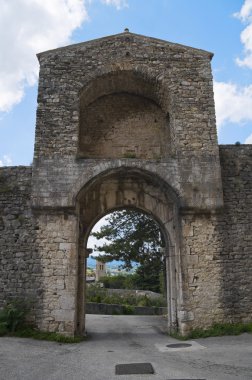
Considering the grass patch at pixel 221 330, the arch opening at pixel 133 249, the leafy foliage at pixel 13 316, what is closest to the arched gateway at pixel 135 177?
the grass patch at pixel 221 330

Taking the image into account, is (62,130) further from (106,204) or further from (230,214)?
(230,214)

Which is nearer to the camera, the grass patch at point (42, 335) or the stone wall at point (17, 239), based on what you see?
the grass patch at point (42, 335)

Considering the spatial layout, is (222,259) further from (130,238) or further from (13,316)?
(130,238)

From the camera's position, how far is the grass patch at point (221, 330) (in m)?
8.41

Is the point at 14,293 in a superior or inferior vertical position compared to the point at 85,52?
inferior

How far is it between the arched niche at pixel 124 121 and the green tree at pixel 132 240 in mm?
7430

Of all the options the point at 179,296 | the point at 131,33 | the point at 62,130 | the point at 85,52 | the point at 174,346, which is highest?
the point at 131,33

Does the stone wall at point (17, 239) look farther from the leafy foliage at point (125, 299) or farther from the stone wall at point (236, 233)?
the leafy foliage at point (125, 299)

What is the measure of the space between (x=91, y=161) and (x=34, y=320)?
4063 mm

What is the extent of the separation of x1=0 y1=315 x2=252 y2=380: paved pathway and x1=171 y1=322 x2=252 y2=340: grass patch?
294 millimetres

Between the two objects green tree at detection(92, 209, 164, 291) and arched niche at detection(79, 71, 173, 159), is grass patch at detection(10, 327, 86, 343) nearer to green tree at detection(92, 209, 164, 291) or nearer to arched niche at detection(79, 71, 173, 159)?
arched niche at detection(79, 71, 173, 159)

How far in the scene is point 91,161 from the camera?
9.36m

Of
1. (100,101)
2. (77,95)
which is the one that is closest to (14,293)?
(77,95)

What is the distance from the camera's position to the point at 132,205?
34.5 ft
